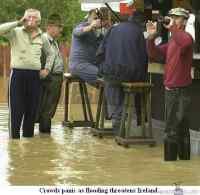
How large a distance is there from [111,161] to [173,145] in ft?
2.80

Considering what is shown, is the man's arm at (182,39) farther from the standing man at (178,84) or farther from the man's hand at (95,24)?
the man's hand at (95,24)

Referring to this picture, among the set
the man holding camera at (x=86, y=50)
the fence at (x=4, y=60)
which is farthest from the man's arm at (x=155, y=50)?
A: the fence at (x=4, y=60)

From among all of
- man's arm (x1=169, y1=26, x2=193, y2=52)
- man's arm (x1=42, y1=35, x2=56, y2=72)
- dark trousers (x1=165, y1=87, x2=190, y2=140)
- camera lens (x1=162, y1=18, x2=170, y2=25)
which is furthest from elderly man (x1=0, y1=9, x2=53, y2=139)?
man's arm (x1=169, y1=26, x2=193, y2=52)

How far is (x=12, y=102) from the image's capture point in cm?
1320

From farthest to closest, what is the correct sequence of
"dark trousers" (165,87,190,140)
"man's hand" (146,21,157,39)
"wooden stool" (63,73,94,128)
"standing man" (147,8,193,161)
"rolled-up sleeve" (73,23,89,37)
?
"wooden stool" (63,73,94,128) → "rolled-up sleeve" (73,23,89,37) → "man's hand" (146,21,157,39) → "dark trousers" (165,87,190,140) → "standing man" (147,8,193,161)

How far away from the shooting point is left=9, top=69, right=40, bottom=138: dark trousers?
1311 centimetres

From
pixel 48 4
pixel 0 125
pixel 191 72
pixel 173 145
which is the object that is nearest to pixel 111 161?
pixel 173 145

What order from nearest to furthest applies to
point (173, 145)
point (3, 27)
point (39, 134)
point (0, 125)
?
point (173, 145)
point (3, 27)
point (39, 134)
point (0, 125)

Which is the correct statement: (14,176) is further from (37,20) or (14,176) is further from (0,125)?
(0,125)

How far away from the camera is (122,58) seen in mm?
12383

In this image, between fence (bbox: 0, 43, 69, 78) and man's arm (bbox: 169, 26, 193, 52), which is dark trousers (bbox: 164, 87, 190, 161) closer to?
man's arm (bbox: 169, 26, 193, 52)

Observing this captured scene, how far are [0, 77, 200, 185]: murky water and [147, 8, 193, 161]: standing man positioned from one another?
0.25 meters

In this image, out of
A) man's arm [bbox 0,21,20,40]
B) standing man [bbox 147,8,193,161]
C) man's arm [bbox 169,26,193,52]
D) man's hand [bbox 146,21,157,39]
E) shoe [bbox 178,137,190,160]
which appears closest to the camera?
man's arm [bbox 169,26,193,52]

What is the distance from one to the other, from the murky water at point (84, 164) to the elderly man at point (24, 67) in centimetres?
42
